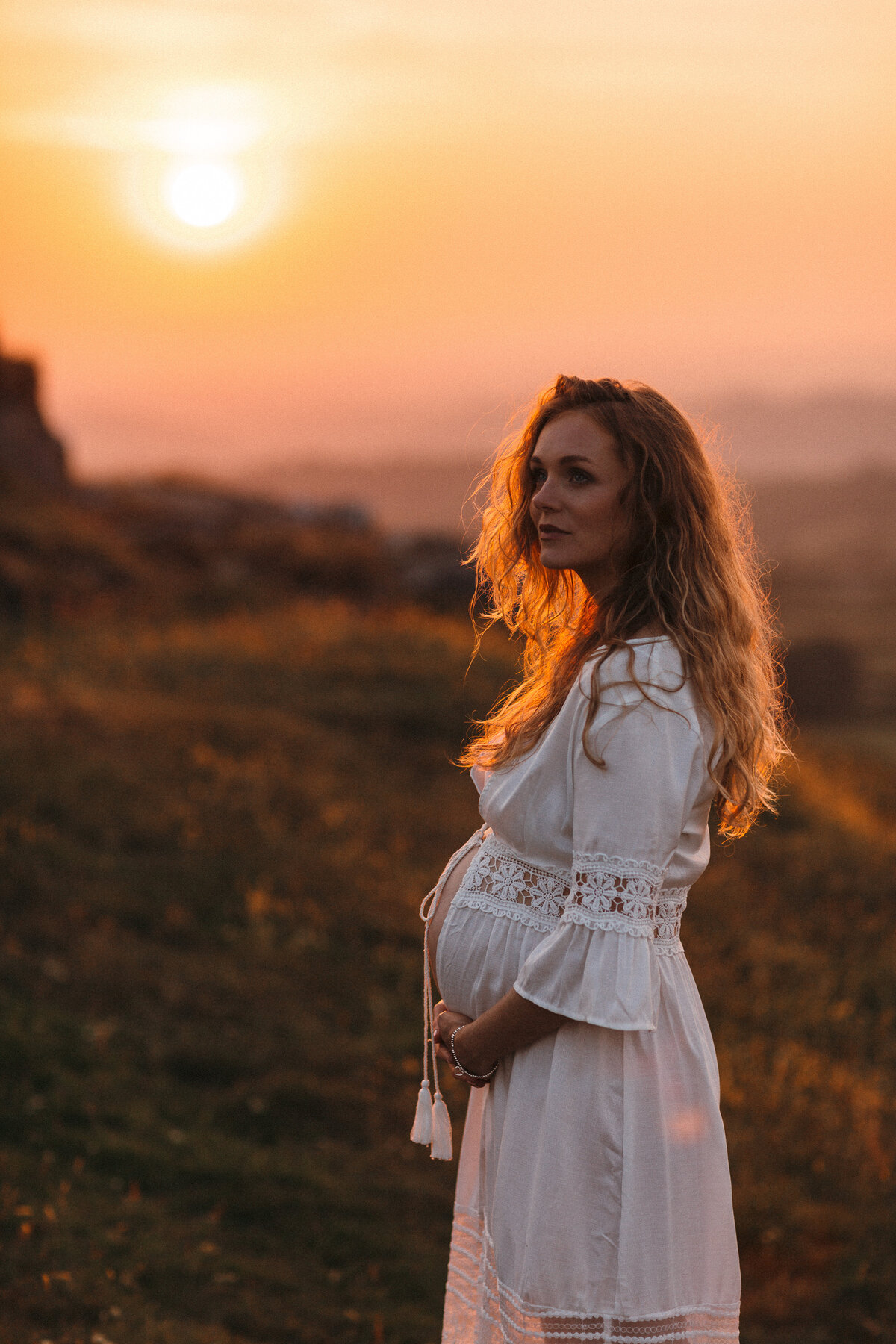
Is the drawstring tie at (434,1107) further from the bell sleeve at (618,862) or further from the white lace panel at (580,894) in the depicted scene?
the bell sleeve at (618,862)

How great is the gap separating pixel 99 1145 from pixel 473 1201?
3161mm

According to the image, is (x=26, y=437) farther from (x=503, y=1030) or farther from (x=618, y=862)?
(x=618, y=862)

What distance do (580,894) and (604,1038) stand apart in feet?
1.18

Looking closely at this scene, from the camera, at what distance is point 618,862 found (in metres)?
2.22

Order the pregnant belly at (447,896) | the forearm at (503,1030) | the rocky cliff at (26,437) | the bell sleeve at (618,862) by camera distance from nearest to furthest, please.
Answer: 1. the bell sleeve at (618,862)
2. the forearm at (503,1030)
3. the pregnant belly at (447,896)
4. the rocky cliff at (26,437)

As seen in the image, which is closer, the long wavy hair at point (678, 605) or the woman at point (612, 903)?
the woman at point (612, 903)

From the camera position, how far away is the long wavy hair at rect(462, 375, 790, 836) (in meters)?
2.39

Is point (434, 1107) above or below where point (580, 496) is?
below

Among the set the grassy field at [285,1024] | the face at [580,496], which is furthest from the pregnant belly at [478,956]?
the grassy field at [285,1024]

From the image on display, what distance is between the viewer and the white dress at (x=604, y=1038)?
224 centimetres

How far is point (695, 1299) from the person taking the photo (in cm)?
246

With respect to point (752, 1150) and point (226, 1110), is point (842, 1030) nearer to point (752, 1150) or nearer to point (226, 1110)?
Answer: point (752, 1150)

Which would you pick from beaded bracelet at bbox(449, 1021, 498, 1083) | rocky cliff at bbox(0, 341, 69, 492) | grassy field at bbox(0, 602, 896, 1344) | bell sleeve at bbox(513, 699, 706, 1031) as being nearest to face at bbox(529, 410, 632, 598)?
bell sleeve at bbox(513, 699, 706, 1031)

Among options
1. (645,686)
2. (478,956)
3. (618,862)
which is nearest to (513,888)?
(478,956)
